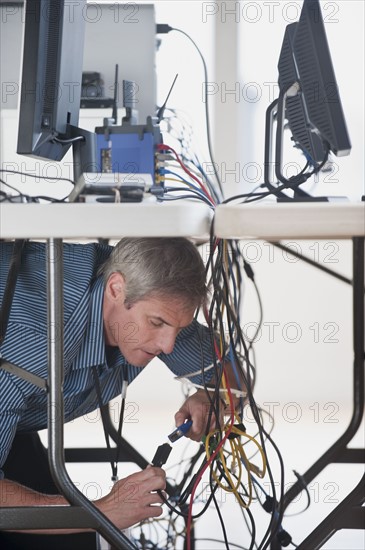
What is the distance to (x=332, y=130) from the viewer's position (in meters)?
1.43

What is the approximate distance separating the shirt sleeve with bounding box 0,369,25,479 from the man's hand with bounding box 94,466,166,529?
20 cm

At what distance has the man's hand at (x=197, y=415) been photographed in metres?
1.68

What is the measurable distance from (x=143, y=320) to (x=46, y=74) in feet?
1.64

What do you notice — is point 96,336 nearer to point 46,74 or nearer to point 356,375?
point 46,74

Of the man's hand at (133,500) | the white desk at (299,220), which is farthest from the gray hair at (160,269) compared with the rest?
the white desk at (299,220)

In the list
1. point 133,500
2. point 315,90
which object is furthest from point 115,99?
point 133,500

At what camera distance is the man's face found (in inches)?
60.3

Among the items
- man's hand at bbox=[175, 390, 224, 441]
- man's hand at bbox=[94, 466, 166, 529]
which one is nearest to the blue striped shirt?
man's hand at bbox=[175, 390, 224, 441]

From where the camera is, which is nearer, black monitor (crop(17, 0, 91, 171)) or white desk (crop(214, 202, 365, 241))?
white desk (crop(214, 202, 365, 241))

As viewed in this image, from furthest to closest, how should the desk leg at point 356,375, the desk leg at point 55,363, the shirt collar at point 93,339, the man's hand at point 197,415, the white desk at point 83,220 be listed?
the desk leg at point 356,375, the man's hand at point 197,415, the shirt collar at point 93,339, the desk leg at point 55,363, the white desk at point 83,220

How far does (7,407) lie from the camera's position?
135cm

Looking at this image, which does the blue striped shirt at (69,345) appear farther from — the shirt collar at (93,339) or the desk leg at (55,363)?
the desk leg at (55,363)

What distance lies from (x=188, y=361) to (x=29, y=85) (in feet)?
2.43

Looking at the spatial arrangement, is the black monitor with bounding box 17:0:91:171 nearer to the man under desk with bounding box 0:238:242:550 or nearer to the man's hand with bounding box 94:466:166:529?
the man under desk with bounding box 0:238:242:550
